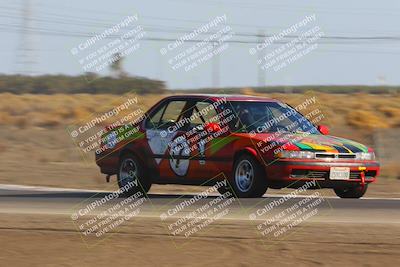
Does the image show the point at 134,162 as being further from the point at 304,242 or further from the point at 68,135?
the point at 68,135

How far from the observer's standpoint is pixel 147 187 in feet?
48.8

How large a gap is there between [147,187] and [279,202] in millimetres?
2417

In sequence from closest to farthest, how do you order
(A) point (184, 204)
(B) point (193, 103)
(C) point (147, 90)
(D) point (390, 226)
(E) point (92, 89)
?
(D) point (390, 226), (A) point (184, 204), (B) point (193, 103), (C) point (147, 90), (E) point (92, 89)

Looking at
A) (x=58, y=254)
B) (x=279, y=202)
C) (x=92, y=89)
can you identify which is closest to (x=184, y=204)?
(x=279, y=202)

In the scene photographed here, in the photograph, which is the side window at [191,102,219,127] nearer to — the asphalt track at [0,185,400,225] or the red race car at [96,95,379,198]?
the red race car at [96,95,379,198]

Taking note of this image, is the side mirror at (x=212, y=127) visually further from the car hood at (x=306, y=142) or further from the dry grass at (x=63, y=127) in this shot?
the dry grass at (x=63, y=127)

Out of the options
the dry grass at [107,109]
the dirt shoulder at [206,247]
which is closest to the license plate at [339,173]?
the dirt shoulder at [206,247]

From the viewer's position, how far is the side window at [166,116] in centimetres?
1470

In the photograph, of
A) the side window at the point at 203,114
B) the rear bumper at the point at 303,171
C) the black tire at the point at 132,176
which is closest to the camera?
the rear bumper at the point at 303,171

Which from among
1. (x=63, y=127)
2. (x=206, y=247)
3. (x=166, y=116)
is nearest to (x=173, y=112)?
(x=166, y=116)

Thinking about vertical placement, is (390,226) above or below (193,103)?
below

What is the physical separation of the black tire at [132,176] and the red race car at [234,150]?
0.02 meters

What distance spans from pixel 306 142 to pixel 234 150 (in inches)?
40.4

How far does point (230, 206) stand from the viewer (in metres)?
12.9
